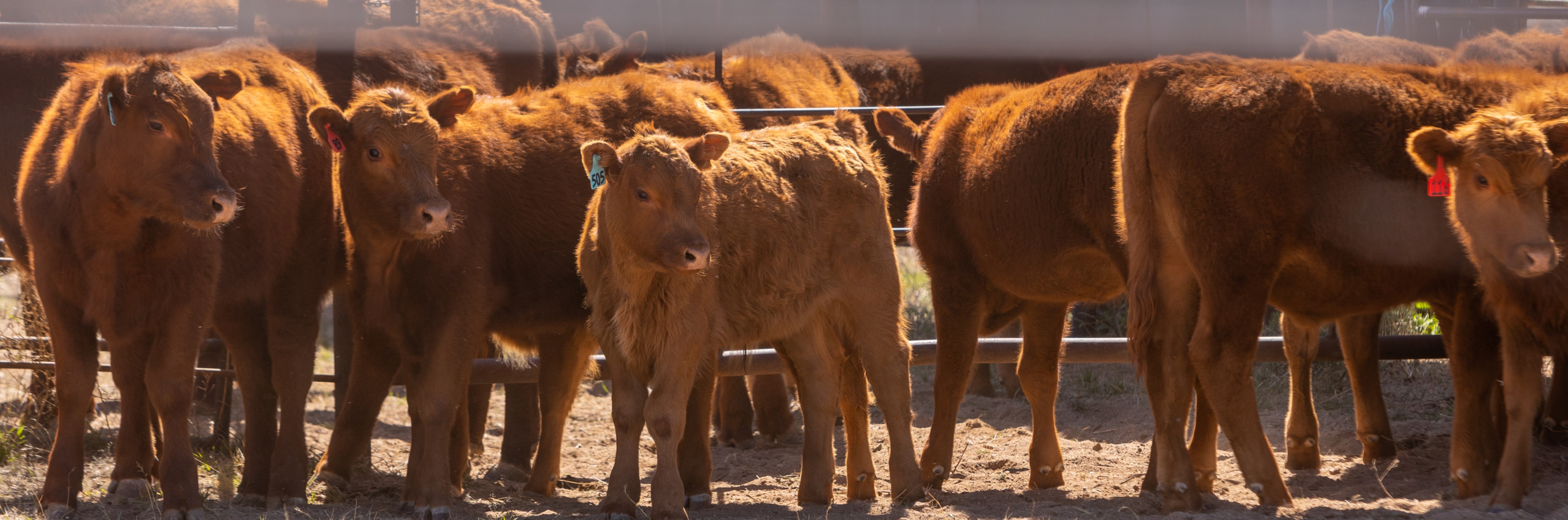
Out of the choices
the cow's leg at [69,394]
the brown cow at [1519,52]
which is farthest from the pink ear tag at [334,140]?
the brown cow at [1519,52]

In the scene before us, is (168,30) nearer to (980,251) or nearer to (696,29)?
(980,251)

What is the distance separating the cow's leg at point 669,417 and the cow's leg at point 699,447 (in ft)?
1.52

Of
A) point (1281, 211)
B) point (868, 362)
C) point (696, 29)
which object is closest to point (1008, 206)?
point (868, 362)

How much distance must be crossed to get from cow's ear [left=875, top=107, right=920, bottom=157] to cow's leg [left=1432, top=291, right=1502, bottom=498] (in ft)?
9.15

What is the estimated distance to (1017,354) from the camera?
731cm

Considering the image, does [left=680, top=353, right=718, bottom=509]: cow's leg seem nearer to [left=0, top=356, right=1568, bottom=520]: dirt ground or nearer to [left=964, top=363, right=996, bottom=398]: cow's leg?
[left=0, top=356, right=1568, bottom=520]: dirt ground

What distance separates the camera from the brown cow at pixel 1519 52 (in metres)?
6.24

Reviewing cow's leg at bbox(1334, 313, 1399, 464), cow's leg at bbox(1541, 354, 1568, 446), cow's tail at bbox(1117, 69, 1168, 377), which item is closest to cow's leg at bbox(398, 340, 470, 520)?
cow's tail at bbox(1117, 69, 1168, 377)

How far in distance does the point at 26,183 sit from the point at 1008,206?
441 centimetres

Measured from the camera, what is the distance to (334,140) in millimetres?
5527

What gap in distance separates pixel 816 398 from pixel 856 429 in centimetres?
29

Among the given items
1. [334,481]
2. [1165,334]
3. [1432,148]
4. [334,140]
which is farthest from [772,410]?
[1432,148]

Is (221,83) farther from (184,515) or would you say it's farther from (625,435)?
(625,435)

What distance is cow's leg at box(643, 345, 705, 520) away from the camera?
5.07 m
